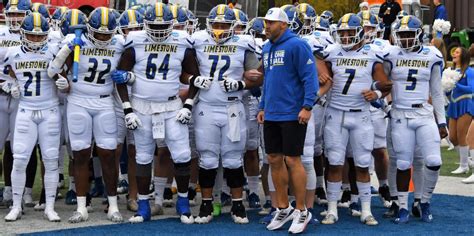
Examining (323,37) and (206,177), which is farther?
(323,37)

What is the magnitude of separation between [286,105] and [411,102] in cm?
126

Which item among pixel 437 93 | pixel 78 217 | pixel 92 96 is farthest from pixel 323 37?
pixel 78 217

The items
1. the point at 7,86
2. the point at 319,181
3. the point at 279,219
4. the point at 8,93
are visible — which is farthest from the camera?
the point at 319,181

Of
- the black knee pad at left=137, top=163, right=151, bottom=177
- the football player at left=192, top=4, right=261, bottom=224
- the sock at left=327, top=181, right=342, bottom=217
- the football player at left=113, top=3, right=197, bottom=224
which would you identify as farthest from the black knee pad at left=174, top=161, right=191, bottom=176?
the sock at left=327, top=181, right=342, bottom=217

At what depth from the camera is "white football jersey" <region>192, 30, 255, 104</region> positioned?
29.6 ft

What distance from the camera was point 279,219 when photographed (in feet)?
28.1

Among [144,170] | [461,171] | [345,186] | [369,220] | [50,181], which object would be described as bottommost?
[461,171]

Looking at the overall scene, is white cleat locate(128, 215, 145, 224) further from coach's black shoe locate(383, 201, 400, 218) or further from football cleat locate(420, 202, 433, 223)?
football cleat locate(420, 202, 433, 223)

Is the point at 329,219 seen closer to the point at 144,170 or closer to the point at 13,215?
the point at 144,170

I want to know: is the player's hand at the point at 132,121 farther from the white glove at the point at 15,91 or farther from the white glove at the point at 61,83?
the white glove at the point at 15,91

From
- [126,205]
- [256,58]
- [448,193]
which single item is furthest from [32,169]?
[448,193]

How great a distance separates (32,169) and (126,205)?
971 mm

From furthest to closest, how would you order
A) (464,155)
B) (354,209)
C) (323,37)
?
(464,155)
(323,37)
(354,209)

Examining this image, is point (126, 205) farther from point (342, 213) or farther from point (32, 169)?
point (342, 213)
